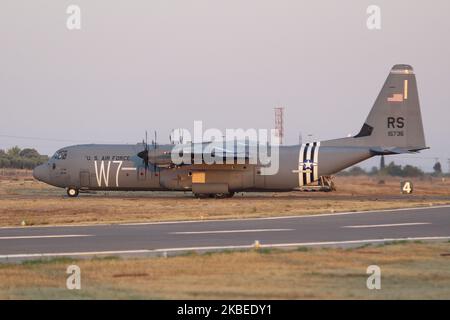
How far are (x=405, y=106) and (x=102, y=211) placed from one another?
2174 centimetres

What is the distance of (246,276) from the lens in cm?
1546

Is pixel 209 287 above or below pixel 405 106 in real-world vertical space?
below

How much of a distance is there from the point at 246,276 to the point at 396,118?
36156mm

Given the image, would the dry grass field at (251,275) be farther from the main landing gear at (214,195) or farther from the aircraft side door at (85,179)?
the aircraft side door at (85,179)

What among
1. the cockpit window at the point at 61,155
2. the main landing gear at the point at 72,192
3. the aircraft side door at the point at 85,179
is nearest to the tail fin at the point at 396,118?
the aircraft side door at the point at 85,179

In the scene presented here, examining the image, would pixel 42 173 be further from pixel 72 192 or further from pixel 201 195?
pixel 201 195

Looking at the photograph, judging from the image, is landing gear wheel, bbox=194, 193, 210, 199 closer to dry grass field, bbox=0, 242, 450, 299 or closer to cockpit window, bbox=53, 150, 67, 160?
cockpit window, bbox=53, 150, 67, 160

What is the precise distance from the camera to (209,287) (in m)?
14.1

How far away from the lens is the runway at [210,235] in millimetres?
20672

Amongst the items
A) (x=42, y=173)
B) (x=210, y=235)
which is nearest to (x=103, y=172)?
(x=42, y=173)

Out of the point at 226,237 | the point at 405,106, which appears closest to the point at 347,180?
the point at 405,106

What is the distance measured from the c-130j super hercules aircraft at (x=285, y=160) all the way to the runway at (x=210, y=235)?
650 inches
